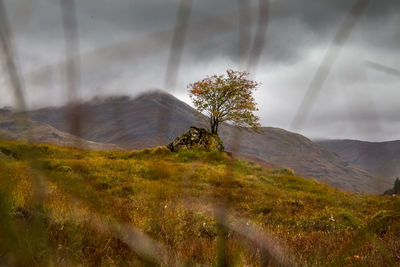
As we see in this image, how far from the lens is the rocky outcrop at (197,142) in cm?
2323

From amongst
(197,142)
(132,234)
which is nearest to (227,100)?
(197,142)

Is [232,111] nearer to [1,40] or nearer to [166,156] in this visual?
[166,156]

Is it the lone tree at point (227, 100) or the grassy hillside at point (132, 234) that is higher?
the lone tree at point (227, 100)

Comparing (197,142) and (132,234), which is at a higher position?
(197,142)

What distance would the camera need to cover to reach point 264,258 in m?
1.73

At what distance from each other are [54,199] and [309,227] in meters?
4.95

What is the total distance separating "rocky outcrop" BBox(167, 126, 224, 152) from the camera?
23.2m

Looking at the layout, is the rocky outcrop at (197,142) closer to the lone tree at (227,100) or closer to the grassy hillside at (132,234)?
the lone tree at (227,100)

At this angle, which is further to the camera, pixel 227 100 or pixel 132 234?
pixel 227 100

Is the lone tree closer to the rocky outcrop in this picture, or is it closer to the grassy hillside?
the rocky outcrop

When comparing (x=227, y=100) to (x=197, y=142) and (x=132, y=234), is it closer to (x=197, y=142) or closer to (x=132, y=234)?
(x=197, y=142)

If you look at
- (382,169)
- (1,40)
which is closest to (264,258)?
(382,169)

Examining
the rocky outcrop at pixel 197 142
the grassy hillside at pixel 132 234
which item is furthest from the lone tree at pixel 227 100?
the grassy hillside at pixel 132 234

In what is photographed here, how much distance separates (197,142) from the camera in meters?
23.8
